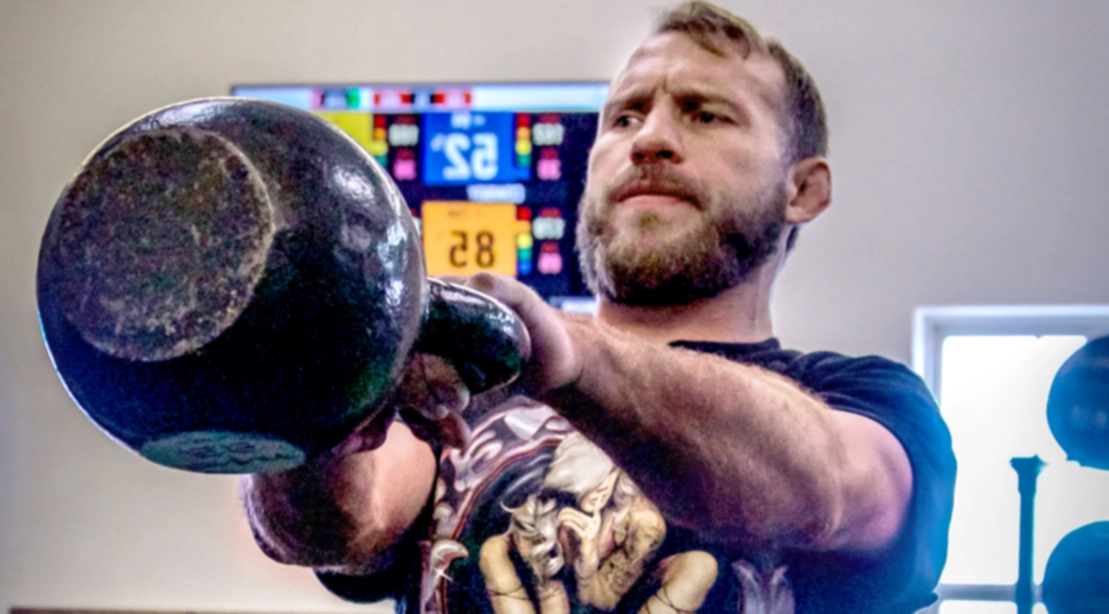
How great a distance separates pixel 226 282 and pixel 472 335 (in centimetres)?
12

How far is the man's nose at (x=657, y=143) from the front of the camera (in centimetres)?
120

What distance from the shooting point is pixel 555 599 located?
1.02 meters

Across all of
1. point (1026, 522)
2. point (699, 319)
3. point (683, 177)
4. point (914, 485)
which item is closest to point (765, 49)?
point (683, 177)

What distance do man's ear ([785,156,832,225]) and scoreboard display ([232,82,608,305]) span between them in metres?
0.51

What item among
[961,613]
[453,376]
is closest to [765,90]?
[453,376]

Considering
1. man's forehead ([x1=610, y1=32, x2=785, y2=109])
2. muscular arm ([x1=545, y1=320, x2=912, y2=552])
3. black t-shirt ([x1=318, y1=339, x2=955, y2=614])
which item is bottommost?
black t-shirt ([x1=318, y1=339, x2=955, y2=614])

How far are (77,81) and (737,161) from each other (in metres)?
1.44

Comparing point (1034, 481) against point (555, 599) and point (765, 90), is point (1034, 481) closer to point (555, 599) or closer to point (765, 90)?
point (765, 90)

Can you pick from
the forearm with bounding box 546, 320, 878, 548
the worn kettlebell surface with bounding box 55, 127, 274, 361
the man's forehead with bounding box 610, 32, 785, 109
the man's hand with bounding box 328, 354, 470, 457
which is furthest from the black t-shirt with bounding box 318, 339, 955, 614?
the worn kettlebell surface with bounding box 55, 127, 274, 361

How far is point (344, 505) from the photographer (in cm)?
89

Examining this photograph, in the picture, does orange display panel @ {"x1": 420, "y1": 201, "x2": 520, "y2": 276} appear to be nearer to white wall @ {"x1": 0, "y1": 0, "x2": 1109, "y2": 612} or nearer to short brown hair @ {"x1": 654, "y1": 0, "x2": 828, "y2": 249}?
white wall @ {"x1": 0, "y1": 0, "x2": 1109, "y2": 612}

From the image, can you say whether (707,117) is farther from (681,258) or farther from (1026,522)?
(1026,522)

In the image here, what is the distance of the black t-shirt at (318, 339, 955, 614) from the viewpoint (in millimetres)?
1011

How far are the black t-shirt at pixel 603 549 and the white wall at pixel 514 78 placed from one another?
758mm
